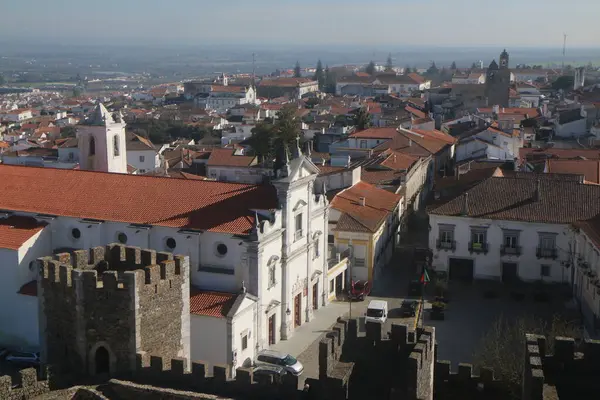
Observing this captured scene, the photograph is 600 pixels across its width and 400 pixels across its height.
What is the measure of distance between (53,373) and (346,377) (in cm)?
894

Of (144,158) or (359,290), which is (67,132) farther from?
(359,290)

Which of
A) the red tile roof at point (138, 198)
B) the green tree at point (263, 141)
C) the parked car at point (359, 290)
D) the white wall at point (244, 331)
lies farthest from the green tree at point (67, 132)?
the white wall at point (244, 331)

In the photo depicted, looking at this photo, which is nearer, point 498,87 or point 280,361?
point 280,361

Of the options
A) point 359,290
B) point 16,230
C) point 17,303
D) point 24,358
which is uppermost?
point 16,230

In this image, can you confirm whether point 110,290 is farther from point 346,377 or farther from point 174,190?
point 174,190

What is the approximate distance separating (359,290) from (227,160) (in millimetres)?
29592

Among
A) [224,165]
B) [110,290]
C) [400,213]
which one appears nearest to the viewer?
[110,290]

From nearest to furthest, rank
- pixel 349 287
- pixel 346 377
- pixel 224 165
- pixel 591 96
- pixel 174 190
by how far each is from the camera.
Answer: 1. pixel 346 377
2. pixel 174 190
3. pixel 349 287
4. pixel 224 165
5. pixel 591 96

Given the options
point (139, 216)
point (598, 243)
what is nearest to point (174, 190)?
point (139, 216)

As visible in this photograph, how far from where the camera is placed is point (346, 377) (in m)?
14.9

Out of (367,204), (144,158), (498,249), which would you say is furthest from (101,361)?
(144,158)

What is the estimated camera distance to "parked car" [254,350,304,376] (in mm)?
27672

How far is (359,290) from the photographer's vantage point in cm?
3709

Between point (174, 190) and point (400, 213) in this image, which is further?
point (400, 213)
